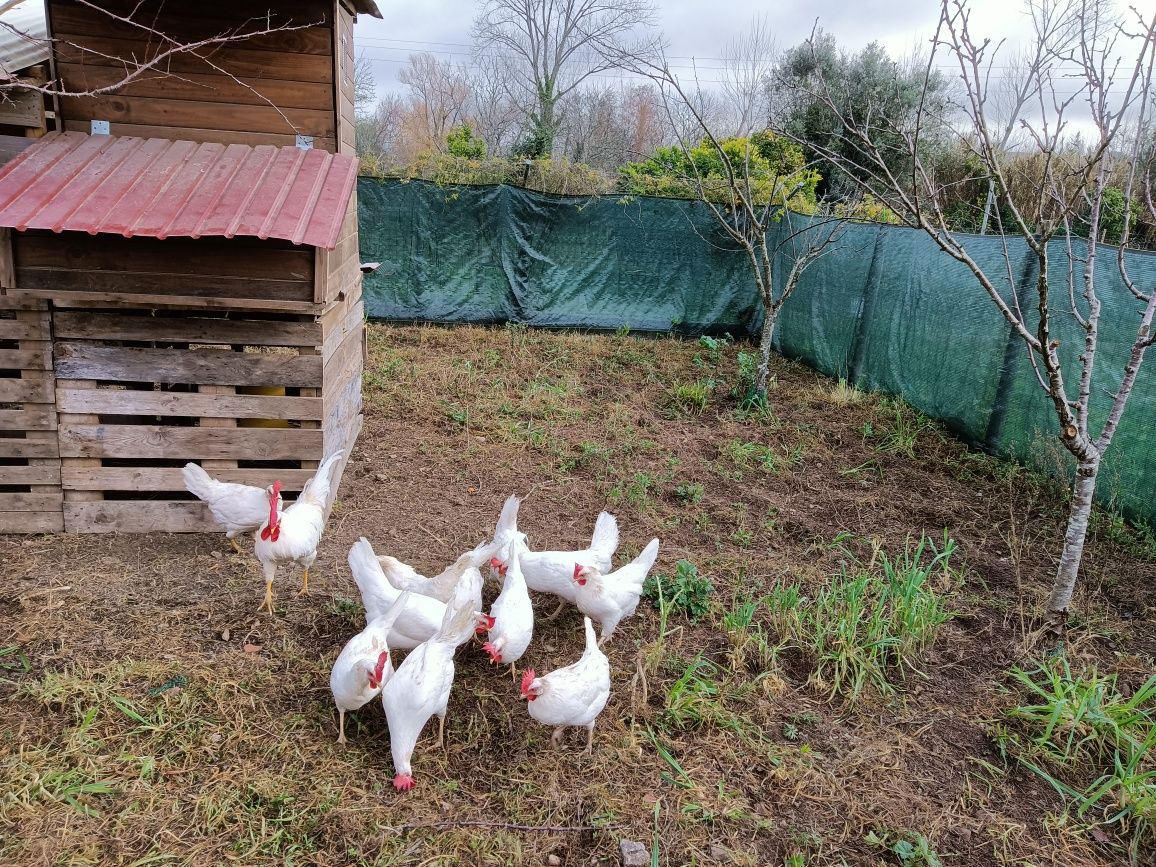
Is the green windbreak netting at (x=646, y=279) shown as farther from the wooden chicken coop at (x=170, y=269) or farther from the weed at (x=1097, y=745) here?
the wooden chicken coop at (x=170, y=269)

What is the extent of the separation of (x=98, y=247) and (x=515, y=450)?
3171mm

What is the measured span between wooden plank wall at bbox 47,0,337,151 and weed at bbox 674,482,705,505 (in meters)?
3.27

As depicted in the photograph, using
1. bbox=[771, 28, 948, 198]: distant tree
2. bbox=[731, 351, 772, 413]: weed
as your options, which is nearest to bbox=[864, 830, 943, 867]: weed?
bbox=[731, 351, 772, 413]: weed

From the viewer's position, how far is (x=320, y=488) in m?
4.02

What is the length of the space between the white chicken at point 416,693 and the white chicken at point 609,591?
2.33 ft

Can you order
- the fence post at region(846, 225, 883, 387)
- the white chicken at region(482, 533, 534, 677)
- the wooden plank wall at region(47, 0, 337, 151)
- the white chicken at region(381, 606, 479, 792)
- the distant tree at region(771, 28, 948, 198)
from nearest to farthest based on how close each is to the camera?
the white chicken at region(381, 606, 479, 792)
the white chicken at region(482, 533, 534, 677)
the wooden plank wall at region(47, 0, 337, 151)
the fence post at region(846, 225, 883, 387)
the distant tree at region(771, 28, 948, 198)

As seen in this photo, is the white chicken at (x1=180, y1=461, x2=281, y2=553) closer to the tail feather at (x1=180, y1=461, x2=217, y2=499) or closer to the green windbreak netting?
the tail feather at (x1=180, y1=461, x2=217, y2=499)

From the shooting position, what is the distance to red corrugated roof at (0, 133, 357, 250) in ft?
11.9

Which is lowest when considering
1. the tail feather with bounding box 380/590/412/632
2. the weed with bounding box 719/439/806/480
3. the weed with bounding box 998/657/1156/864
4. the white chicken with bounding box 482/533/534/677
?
the weed with bounding box 719/439/806/480

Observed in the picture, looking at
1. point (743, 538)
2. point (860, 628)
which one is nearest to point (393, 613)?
point (860, 628)

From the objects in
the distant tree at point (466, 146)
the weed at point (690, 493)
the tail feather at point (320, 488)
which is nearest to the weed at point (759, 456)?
the weed at point (690, 493)

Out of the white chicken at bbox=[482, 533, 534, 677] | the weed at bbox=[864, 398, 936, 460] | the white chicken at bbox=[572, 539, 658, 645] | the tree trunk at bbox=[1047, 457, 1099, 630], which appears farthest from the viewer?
the weed at bbox=[864, 398, 936, 460]

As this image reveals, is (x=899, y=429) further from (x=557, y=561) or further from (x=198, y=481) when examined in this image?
(x=198, y=481)

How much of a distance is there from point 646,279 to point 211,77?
719cm
